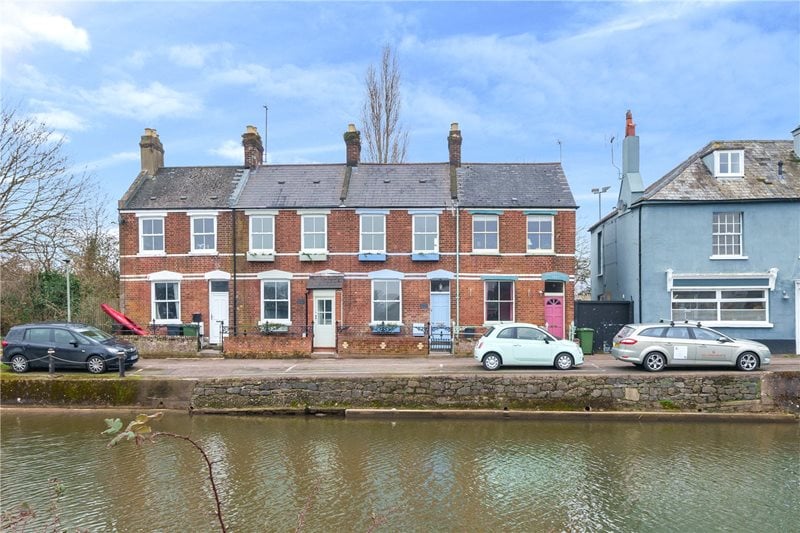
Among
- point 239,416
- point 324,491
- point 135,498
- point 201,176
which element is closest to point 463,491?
point 324,491

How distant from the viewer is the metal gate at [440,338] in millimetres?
21938

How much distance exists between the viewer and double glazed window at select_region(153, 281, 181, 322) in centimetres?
2391

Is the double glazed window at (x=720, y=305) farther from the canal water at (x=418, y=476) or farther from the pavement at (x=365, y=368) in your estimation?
the canal water at (x=418, y=476)

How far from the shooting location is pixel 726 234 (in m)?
21.9

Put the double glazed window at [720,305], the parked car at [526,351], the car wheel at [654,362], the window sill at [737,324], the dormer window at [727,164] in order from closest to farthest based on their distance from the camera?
the car wheel at [654,362], the parked car at [526,351], the window sill at [737,324], the double glazed window at [720,305], the dormer window at [727,164]

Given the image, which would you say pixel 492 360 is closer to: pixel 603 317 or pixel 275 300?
pixel 603 317

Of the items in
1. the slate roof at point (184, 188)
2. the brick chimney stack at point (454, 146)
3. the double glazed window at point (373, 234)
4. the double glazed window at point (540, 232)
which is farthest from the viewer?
the brick chimney stack at point (454, 146)

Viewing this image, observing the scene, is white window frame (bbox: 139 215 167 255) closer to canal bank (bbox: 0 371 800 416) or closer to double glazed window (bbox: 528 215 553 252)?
canal bank (bbox: 0 371 800 416)

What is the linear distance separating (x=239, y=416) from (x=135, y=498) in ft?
19.5

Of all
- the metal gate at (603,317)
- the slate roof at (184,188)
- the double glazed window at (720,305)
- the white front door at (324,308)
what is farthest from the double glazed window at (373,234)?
the double glazed window at (720,305)

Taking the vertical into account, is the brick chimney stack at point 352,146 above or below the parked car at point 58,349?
above

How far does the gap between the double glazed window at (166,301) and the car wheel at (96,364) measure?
6.24m

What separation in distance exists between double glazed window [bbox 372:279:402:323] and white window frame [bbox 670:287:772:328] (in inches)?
454

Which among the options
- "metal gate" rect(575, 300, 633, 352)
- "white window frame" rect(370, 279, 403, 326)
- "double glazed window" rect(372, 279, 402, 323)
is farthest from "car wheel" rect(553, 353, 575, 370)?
"double glazed window" rect(372, 279, 402, 323)
